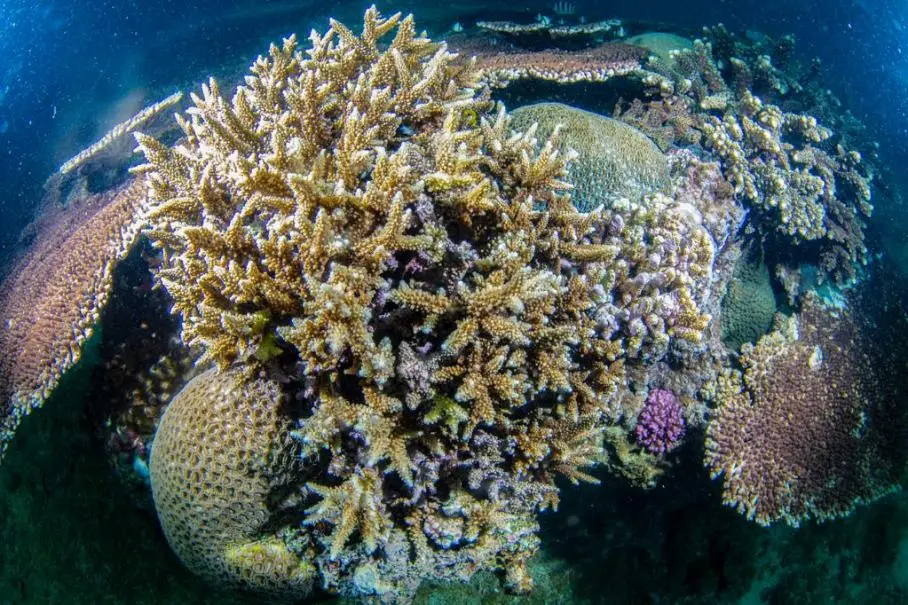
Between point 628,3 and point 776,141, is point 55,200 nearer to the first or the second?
point 776,141

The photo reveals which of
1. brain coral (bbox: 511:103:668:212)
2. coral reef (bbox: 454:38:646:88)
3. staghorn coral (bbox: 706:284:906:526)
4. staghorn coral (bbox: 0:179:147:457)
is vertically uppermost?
coral reef (bbox: 454:38:646:88)

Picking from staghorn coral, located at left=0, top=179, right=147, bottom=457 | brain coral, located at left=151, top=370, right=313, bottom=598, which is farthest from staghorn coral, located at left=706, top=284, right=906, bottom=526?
staghorn coral, located at left=0, top=179, right=147, bottom=457

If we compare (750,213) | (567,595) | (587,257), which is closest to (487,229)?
(587,257)

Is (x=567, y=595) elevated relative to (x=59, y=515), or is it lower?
lower

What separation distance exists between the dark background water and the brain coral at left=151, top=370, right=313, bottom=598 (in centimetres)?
1139

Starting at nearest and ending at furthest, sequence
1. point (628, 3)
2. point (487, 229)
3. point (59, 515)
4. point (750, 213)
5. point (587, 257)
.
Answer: point (487, 229) → point (587, 257) → point (59, 515) → point (750, 213) → point (628, 3)

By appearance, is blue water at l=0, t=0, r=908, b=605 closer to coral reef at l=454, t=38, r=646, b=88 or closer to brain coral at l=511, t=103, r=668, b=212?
brain coral at l=511, t=103, r=668, b=212

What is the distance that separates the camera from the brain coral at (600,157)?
3891mm

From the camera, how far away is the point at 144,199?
4.05m

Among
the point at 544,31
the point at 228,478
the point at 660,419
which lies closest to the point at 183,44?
the point at 544,31

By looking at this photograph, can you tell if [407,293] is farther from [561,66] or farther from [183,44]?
[183,44]

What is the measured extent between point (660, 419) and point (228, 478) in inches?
128

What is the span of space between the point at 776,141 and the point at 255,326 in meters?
5.98

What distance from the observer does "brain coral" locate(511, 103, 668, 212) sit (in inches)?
153
